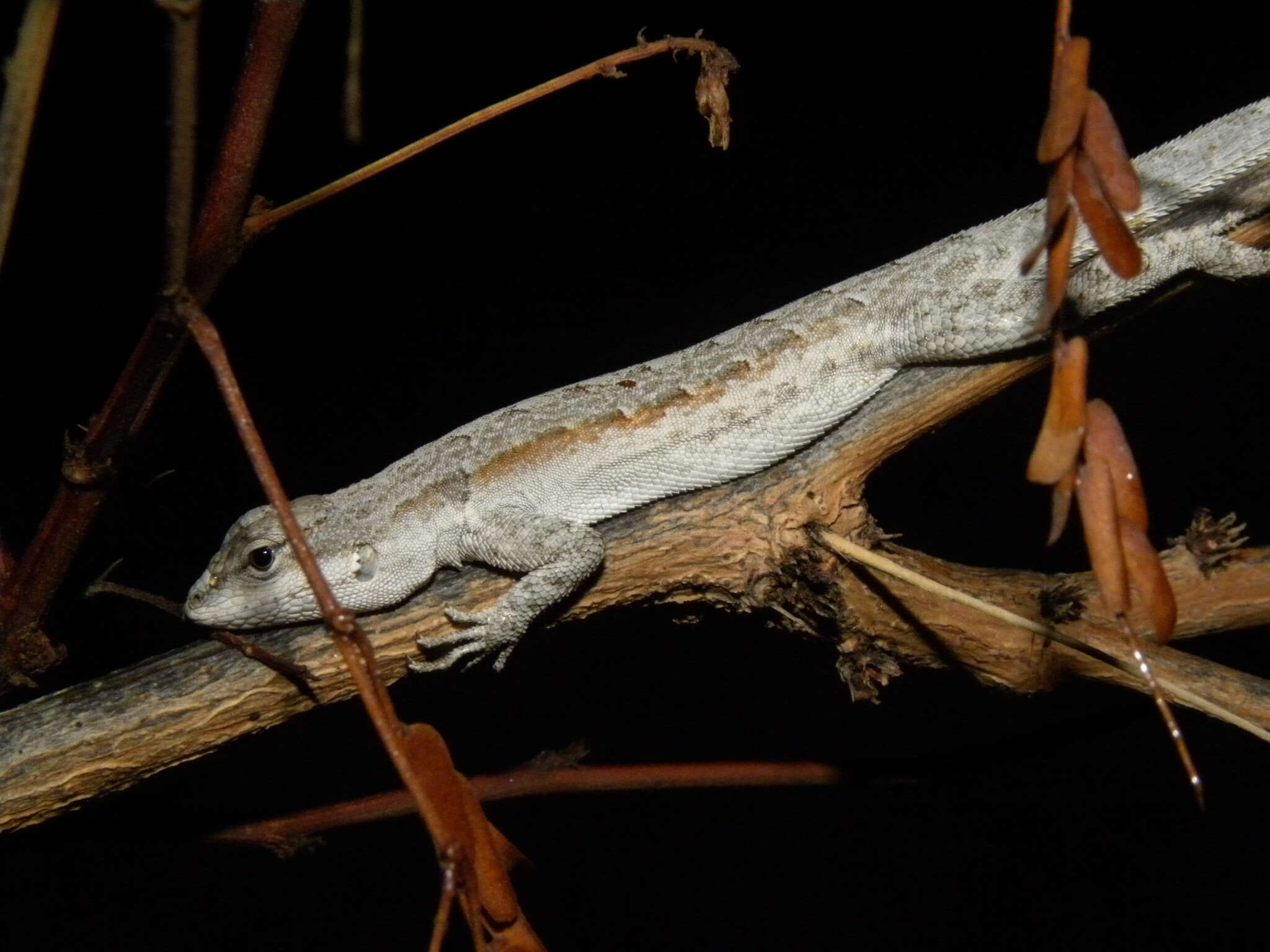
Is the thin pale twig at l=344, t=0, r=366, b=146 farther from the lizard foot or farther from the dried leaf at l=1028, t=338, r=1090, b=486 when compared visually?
the dried leaf at l=1028, t=338, r=1090, b=486

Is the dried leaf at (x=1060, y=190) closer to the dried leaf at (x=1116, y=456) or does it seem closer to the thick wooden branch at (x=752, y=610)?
the dried leaf at (x=1116, y=456)

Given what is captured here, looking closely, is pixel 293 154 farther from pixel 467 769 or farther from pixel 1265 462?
pixel 1265 462

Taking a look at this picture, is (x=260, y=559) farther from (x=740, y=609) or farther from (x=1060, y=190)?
(x=1060, y=190)

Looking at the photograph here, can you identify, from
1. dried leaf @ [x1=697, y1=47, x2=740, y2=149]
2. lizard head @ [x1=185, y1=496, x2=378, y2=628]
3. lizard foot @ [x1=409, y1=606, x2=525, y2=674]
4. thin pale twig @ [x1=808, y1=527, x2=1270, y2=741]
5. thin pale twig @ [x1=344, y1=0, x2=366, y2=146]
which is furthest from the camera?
lizard head @ [x1=185, y1=496, x2=378, y2=628]

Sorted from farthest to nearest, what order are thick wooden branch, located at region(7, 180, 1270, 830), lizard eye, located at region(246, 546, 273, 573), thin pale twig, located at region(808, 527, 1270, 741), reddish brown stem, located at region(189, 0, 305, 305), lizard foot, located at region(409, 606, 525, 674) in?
lizard eye, located at region(246, 546, 273, 573)
lizard foot, located at region(409, 606, 525, 674)
thick wooden branch, located at region(7, 180, 1270, 830)
thin pale twig, located at region(808, 527, 1270, 741)
reddish brown stem, located at region(189, 0, 305, 305)

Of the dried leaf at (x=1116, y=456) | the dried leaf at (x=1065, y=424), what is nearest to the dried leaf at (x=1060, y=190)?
the dried leaf at (x=1065, y=424)

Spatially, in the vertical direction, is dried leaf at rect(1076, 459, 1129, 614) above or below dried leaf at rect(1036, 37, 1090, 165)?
below

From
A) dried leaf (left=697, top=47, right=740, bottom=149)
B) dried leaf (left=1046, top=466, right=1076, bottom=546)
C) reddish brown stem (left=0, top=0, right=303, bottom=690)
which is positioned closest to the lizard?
reddish brown stem (left=0, top=0, right=303, bottom=690)
